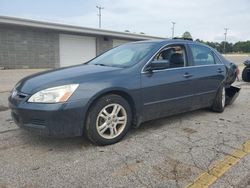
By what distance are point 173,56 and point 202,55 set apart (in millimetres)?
932

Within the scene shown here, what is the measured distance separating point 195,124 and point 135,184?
97.6 inches

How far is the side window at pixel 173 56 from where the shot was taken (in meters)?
4.60

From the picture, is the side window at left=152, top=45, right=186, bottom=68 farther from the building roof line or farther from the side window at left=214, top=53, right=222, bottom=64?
the building roof line

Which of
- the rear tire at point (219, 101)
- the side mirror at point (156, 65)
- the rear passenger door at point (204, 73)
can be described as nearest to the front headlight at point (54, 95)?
the side mirror at point (156, 65)

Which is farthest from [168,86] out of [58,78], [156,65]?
[58,78]

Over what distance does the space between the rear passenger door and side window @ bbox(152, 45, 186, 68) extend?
19 centimetres

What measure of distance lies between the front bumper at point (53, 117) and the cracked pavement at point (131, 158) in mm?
311

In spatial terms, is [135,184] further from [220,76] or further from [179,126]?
[220,76]

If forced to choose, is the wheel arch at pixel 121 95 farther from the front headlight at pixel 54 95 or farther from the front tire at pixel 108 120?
the front headlight at pixel 54 95

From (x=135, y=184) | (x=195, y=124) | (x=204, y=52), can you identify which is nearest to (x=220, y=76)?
(x=204, y=52)

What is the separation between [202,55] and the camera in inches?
216

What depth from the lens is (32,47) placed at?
17891mm

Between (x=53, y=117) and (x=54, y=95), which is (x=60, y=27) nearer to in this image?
(x=54, y=95)

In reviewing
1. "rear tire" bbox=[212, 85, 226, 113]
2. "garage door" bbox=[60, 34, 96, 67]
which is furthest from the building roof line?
"rear tire" bbox=[212, 85, 226, 113]
